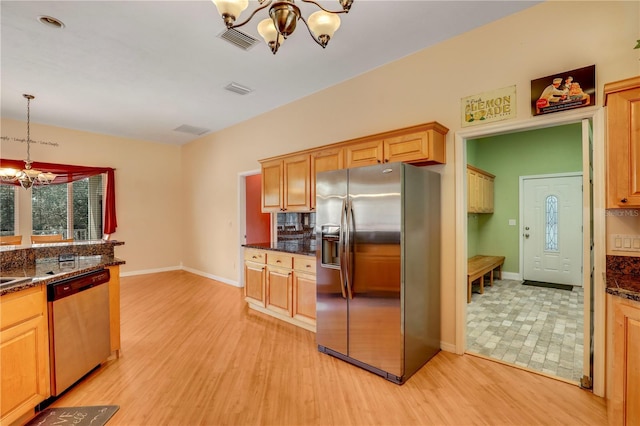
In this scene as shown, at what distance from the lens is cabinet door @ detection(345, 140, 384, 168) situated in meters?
3.08

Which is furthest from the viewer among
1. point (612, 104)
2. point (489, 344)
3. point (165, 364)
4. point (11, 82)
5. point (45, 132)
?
point (45, 132)

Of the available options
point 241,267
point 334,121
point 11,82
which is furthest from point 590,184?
point 11,82

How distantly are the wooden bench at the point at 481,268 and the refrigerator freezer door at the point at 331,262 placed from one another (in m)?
2.55

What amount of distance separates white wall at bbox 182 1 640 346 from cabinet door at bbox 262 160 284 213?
481 millimetres

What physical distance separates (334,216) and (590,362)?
7.63 ft

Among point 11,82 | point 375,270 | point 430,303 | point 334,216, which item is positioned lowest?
point 430,303

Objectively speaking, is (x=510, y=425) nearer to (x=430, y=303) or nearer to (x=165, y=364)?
(x=430, y=303)

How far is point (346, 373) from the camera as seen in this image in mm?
2557

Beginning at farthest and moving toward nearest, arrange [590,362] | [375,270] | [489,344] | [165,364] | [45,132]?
[45,132], [489,344], [165,364], [375,270], [590,362]

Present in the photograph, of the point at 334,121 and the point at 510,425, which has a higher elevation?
the point at 334,121

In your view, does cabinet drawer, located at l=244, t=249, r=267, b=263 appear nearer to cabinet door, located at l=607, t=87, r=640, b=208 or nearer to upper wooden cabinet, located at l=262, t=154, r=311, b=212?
upper wooden cabinet, located at l=262, t=154, r=311, b=212

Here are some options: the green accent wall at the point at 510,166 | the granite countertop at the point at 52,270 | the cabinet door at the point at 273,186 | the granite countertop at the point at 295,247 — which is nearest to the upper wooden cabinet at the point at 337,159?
the cabinet door at the point at 273,186

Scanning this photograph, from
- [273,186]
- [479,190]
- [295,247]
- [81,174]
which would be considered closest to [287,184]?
[273,186]

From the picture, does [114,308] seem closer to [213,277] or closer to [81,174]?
[213,277]
